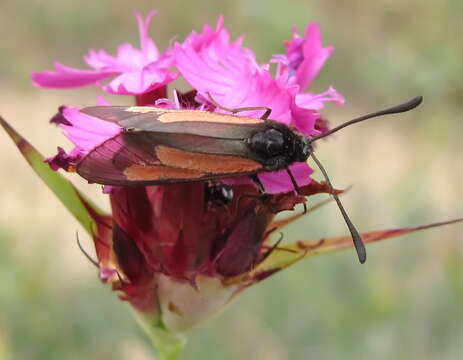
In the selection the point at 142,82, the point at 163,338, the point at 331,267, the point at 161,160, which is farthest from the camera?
the point at 331,267

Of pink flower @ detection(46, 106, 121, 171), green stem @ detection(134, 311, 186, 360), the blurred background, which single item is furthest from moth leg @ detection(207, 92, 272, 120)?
the blurred background

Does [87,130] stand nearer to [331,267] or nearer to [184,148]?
[184,148]

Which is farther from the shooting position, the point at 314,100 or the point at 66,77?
the point at 66,77

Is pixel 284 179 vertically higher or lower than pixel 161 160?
lower

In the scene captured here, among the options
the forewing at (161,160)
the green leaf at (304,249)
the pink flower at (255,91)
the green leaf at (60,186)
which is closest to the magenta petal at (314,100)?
the pink flower at (255,91)

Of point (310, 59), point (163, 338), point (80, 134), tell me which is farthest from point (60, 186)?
point (310, 59)

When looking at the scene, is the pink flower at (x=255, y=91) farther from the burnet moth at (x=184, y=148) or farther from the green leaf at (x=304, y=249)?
the green leaf at (x=304, y=249)
